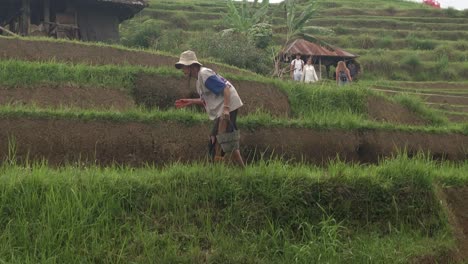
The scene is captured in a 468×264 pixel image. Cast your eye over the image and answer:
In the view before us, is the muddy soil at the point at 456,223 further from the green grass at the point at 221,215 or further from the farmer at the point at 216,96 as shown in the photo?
the farmer at the point at 216,96

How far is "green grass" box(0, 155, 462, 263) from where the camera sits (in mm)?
4762

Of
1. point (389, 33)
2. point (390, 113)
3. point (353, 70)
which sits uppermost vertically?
point (389, 33)

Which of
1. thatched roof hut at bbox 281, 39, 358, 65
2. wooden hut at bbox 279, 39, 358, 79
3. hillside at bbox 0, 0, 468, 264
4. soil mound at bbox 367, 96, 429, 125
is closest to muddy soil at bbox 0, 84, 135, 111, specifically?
hillside at bbox 0, 0, 468, 264

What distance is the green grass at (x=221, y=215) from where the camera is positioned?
476 cm

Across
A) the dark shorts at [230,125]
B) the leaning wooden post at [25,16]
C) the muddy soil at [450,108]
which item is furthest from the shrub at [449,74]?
the dark shorts at [230,125]

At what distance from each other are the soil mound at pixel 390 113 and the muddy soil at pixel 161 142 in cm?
181

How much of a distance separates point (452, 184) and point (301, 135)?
3006 mm

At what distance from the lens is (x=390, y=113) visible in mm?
11969

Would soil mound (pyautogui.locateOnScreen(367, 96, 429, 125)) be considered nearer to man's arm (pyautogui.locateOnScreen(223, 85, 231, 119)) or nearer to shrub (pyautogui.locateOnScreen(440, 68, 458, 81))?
man's arm (pyautogui.locateOnScreen(223, 85, 231, 119))

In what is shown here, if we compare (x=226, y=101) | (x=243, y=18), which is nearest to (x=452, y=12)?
(x=243, y=18)

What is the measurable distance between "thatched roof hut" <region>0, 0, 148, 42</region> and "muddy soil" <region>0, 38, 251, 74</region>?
131 inches

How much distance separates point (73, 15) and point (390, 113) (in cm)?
877

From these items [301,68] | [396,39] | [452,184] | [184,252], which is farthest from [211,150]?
[396,39]

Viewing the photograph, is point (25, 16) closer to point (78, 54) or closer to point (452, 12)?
point (78, 54)
